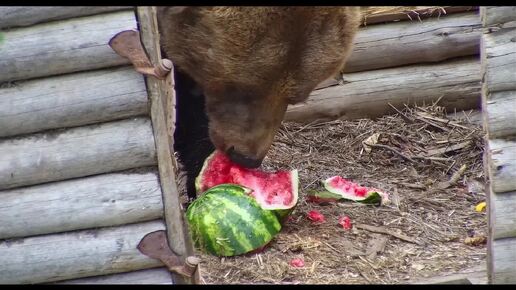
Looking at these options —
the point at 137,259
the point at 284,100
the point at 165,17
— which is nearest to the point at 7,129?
the point at 137,259

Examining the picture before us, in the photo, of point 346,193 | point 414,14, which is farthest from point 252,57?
point 414,14

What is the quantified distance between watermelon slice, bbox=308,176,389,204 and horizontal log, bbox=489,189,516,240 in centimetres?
154

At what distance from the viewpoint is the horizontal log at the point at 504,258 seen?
406 centimetres

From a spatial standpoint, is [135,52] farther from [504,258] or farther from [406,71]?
[406,71]

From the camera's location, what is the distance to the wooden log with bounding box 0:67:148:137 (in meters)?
3.82

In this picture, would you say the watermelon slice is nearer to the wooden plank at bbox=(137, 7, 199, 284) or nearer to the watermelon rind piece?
the watermelon rind piece

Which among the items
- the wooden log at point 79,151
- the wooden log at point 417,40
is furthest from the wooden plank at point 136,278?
the wooden log at point 417,40

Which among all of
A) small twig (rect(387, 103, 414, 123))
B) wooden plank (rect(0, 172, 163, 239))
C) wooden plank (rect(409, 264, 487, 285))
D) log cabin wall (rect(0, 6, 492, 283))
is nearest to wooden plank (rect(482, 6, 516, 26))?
log cabin wall (rect(0, 6, 492, 283))

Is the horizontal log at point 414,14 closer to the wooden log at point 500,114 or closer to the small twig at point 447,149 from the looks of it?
the small twig at point 447,149

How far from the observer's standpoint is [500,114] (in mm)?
4047

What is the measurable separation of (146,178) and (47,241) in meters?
0.55

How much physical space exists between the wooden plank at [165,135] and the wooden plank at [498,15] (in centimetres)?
151

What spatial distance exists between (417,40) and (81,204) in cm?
366

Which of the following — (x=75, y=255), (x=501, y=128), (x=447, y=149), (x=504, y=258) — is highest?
(x=501, y=128)
